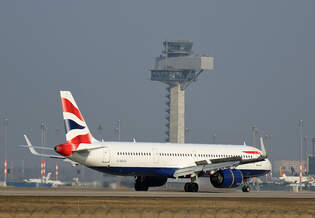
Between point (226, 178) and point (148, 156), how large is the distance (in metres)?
6.25

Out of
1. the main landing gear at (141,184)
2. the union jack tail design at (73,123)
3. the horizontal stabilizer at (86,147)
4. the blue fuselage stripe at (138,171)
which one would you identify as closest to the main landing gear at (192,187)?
the blue fuselage stripe at (138,171)

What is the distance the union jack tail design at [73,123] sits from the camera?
5909 cm

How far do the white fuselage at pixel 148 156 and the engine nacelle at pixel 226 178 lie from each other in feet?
11.0

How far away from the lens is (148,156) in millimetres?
61438

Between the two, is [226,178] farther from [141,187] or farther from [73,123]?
[73,123]

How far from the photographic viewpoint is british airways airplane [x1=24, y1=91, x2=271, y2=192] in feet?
194

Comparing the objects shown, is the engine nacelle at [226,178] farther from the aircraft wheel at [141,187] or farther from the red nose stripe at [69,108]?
the red nose stripe at [69,108]

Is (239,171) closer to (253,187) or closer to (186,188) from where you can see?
(186,188)

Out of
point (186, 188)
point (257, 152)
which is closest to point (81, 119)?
point (186, 188)

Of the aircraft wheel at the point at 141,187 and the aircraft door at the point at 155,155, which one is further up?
the aircraft door at the point at 155,155

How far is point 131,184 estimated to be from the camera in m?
78.3

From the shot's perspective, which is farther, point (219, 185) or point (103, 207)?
point (219, 185)

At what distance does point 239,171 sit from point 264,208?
22275 millimetres

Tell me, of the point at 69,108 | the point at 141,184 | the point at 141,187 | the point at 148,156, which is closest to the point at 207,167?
the point at 148,156
